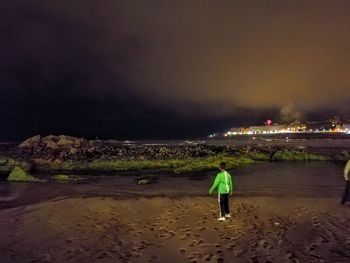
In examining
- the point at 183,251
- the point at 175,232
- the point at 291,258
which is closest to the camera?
the point at 291,258

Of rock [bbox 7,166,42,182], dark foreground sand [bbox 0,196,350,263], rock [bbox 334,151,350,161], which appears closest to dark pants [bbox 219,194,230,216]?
dark foreground sand [bbox 0,196,350,263]

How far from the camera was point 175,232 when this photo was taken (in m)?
13.7

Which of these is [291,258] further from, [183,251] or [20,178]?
[20,178]

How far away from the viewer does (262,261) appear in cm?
1055

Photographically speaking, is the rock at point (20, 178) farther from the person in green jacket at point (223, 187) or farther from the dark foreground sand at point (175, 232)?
the person in green jacket at point (223, 187)

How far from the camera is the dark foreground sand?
11219 millimetres

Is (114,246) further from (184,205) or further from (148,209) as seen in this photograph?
(184,205)

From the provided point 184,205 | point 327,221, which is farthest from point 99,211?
point 327,221

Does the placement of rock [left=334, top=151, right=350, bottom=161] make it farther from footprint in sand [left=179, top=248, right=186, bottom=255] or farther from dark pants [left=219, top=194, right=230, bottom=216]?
footprint in sand [left=179, top=248, right=186, bottom=255]

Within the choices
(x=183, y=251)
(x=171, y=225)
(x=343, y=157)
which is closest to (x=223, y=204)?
(x=171, y=225)

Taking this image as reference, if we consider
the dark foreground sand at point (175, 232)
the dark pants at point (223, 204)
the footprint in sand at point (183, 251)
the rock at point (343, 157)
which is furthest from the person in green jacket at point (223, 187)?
the rock at point (343, 157)

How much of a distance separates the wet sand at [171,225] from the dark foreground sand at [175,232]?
3 centimetres

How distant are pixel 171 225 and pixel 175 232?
115 centimetres

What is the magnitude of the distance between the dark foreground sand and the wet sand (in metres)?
0.03
